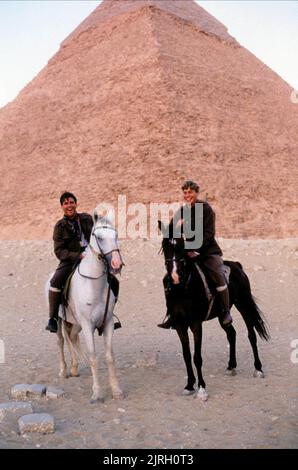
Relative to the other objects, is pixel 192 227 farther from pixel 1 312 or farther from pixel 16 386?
pixel 1 312

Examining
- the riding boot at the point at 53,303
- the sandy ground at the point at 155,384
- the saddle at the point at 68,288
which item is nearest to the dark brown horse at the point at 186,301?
the sandy ground at the point at 155,384

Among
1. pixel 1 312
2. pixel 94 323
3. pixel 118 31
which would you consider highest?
pixel 118 31

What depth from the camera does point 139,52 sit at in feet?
135

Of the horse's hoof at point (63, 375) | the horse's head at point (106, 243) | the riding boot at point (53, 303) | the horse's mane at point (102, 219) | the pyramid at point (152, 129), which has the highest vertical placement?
the pyramid at point (152, 129)

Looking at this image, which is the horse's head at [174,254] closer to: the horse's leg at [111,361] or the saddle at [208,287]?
the saddle at [208,287]

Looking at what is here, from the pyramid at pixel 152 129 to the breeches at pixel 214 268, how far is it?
21.6 metres

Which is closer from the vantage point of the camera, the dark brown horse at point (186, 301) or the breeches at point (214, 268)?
the dark brown horse at point (186, 301)

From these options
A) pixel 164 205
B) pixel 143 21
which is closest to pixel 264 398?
pixel 164 205

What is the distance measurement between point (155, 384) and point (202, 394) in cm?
77

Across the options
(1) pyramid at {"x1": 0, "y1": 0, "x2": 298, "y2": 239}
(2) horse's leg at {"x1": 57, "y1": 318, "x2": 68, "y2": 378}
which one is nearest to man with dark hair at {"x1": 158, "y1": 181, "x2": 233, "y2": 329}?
(2) horse's leg at {"x1": 57, "y1": 318, "x2": 68, "y2": 378}

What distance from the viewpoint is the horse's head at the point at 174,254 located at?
4.81 m

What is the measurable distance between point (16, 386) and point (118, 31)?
1801 inches

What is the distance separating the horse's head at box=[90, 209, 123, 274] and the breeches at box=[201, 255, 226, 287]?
1073mm

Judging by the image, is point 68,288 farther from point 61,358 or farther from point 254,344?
point 254,344
